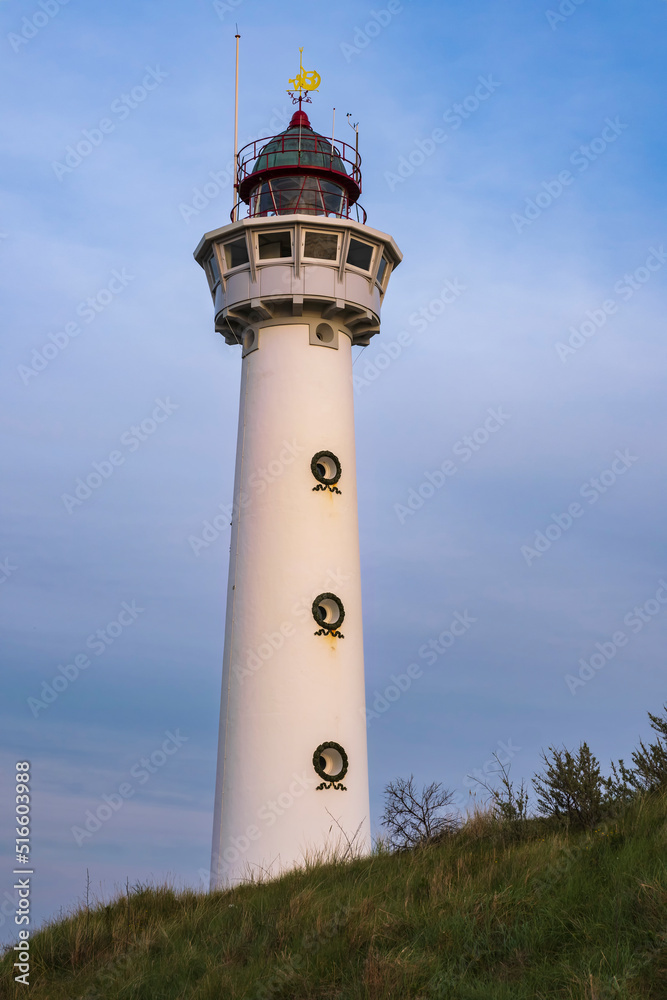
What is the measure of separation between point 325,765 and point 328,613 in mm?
3167

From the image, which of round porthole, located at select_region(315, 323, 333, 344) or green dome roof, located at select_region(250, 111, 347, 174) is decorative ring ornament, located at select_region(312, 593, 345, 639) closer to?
round porthole, located at select_region(315, 323, 333, 344)

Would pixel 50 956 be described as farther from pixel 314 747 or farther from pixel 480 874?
pixel 314 747

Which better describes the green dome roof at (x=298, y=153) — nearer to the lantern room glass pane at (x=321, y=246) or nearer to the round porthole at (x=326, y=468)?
the lantern room glass pane at (x=321, y=246)

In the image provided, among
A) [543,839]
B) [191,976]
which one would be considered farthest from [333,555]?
[191,976]

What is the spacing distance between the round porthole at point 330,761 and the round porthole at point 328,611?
7.96 ft

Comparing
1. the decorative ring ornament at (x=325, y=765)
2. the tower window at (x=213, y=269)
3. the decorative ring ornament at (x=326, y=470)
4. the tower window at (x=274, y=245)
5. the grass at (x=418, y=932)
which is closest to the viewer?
the grass at (x=418, y=932)

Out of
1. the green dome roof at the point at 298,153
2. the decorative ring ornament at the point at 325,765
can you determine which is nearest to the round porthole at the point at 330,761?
the decorative ring ornament at the point at 325,765

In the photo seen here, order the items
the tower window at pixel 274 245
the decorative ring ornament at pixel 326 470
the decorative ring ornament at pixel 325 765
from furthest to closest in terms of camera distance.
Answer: the tower window at pixel 274 245 → the decorative ring ornament at pixel 326 470 → the decorative ring ornament at pixel 325 765

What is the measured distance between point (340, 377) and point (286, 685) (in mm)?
7162

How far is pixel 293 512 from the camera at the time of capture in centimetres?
2258

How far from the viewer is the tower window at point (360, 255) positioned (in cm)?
2456

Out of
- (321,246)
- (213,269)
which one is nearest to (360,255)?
(321,246)

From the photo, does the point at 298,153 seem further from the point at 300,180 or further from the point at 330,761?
the point at 330,761

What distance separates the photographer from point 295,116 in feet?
86.0
